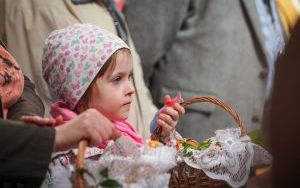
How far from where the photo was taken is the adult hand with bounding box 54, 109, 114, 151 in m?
1.38

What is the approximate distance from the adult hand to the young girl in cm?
42

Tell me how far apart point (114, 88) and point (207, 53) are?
1.41 metres

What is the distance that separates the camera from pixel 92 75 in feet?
5.94

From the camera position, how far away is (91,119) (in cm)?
139

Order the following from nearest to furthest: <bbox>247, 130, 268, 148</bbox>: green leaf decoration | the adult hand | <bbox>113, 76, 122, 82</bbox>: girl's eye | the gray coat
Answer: the adult hand, <bbox>247, 130, 268, 148</bbox>: green leaf decoration, <bbox>113, 76, 122, 82</bbox>: girl's eye, the gray coat

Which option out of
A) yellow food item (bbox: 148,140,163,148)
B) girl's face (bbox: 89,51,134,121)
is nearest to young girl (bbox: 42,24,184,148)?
girl's face (bbox: 89,51,134,121)

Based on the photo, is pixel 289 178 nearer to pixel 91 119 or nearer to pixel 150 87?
pixel 91 119

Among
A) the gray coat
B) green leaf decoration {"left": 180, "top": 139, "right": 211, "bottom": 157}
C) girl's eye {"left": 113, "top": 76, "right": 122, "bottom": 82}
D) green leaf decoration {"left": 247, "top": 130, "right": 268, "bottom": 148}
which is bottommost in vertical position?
the gray coat

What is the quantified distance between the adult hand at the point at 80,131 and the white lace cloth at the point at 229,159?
31 centimetres

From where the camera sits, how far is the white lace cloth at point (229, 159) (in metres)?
1.62

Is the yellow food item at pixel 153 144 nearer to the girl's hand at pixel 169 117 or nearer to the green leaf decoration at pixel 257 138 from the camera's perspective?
the girl's hand at pixel 169 117

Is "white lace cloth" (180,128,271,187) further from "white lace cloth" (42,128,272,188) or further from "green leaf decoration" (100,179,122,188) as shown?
"green leaf decoration" (100,179,122,188)

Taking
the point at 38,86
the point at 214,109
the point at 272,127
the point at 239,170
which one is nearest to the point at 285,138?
the point at 272,127

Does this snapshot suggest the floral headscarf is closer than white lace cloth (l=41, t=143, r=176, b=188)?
No
